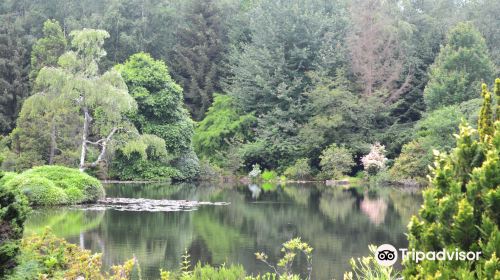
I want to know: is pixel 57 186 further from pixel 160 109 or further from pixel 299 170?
pixel 299 170

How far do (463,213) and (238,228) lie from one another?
1103 cm

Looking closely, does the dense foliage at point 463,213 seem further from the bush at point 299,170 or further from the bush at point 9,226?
the bush at point 299,170

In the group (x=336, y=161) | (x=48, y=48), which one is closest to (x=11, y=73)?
(x=48, y=48)

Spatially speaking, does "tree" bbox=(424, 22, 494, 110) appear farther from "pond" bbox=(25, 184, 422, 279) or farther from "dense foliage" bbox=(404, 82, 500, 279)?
"dense foliage" bbox=(404, 82, 500, 279)

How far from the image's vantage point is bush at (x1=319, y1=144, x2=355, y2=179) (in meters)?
30.2

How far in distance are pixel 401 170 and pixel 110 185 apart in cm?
1300

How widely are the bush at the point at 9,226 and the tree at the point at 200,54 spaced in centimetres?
3044

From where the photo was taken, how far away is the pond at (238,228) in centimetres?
1023

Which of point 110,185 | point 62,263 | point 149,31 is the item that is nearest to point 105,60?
point 149,31

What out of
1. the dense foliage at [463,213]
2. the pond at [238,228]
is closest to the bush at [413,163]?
the pond at [238,228]

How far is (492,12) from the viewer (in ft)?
121

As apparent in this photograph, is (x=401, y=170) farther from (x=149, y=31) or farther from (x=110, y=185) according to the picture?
(x=149, y=31)

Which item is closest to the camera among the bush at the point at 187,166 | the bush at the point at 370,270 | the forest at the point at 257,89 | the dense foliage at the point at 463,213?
the dense foliage at the point at 463,213

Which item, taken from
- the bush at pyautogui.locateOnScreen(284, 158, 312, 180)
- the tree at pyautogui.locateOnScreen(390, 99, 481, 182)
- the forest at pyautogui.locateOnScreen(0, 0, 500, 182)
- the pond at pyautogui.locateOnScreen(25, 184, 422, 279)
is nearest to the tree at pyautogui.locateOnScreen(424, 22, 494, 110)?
the forest at pyautogui.locateOnScreen(0, 0, 500, 182)
